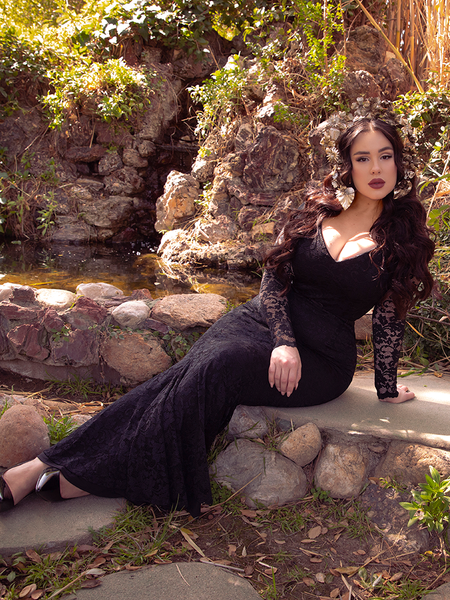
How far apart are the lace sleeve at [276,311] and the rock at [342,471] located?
1.60 feet

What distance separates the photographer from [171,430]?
5.79ft

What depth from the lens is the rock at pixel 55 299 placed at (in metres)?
2.75

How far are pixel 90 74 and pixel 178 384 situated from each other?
5.51 metres

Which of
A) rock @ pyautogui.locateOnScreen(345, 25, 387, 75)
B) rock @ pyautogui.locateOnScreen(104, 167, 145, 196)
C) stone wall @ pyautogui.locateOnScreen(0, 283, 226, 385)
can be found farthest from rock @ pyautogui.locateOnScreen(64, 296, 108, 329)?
rock @ pyautogui.locateOnScreen(345, 25, 387, 75)

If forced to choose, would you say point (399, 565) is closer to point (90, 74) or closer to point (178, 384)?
point (178, 384)

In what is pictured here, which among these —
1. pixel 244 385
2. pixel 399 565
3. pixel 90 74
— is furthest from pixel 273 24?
pixel 399 565

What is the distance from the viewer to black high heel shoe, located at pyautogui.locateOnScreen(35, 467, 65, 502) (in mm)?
1748

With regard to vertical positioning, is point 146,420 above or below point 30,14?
below

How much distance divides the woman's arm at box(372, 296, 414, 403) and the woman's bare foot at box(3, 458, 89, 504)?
54.1 inches

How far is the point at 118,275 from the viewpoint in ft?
14.6

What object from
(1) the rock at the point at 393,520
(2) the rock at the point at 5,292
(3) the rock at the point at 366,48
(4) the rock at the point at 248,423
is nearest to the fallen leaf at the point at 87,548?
(4) the rock at the point at 248,423

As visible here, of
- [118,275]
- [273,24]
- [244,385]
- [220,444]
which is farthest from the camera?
[273,24]

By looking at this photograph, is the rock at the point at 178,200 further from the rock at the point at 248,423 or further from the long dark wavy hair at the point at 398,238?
the rock at the point at 248,423

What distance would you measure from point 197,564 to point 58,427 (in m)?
0.93
